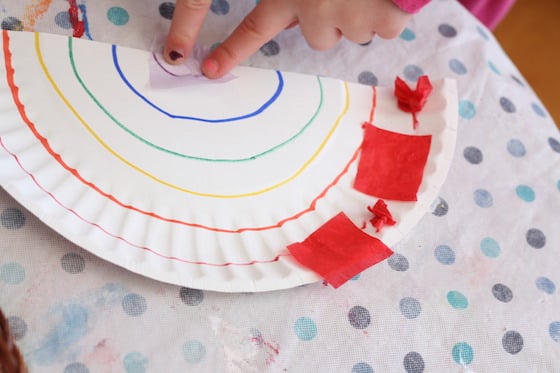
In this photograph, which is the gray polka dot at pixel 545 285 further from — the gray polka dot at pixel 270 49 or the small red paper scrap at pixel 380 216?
the gray polka dot at pixel 270 49

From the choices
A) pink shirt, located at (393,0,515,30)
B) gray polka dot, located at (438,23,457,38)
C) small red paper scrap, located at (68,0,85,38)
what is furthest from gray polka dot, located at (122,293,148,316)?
pink shirt, located at (393,0,515,30)

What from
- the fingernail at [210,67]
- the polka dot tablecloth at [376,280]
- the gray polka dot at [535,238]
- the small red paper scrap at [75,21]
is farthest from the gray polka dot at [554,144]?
the small red paper scrap at [75,21]

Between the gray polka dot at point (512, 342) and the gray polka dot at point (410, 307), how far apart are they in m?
0.08

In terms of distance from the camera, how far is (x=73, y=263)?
0.51m

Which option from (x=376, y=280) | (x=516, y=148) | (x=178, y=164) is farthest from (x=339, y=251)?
(x=516, y=148)

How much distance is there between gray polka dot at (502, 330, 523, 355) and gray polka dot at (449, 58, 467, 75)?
29 centimetres

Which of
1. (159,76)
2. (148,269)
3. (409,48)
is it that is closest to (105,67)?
(159,76)

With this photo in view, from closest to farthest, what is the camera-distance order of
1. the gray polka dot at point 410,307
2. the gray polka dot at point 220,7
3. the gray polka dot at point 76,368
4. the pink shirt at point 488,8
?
the gray polka dot at point 76,368 → the gray polka dot at point 410,307 → the gray polka dot at point 220,7 → the pink shirt at point 488,8

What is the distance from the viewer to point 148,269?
1.68ft

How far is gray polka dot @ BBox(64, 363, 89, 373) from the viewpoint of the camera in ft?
1.53

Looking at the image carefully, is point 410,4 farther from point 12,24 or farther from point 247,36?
point 12,24

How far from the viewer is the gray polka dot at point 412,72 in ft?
2.36

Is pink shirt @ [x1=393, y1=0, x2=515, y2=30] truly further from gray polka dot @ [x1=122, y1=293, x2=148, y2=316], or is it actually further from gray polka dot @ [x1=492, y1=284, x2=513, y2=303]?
gray polka dot @ [x1=122, y1=293, x2=148, y2=316]

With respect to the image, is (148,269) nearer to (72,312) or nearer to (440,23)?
(72,312)
